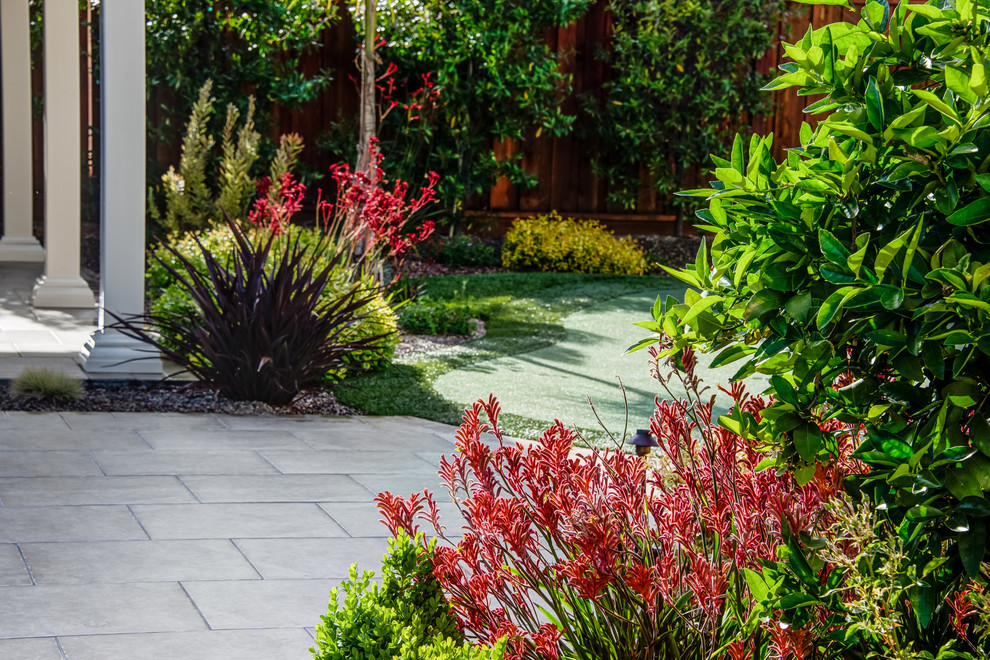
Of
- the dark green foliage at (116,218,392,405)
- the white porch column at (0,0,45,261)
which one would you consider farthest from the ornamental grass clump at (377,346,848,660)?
the white porch column at (0,0,45,261)

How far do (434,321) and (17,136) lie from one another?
5709 millimetres

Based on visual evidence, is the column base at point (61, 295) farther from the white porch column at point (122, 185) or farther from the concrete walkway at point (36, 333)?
the white porch column at point (122, 185)

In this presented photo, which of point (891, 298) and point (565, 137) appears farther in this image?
point (565, 137)

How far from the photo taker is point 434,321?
337 inches

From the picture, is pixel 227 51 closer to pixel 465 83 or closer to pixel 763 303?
pixel 465 83

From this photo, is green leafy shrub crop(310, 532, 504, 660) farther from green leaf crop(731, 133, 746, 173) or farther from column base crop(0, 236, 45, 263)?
column base crop(0, 236, 45, 263)

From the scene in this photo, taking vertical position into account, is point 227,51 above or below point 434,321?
above

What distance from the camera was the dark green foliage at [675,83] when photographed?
1284cm

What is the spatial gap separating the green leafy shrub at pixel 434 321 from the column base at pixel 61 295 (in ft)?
8.52

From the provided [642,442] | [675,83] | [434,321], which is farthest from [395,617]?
[675,83]

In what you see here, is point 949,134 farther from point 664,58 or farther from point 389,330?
point 664,58

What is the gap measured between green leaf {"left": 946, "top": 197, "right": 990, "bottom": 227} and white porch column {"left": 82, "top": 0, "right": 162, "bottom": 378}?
5.25 metres

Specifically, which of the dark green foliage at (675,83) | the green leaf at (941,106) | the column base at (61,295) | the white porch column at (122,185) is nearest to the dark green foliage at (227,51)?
the column base at (61,295)

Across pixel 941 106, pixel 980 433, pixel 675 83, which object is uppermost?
pixel 675 83
